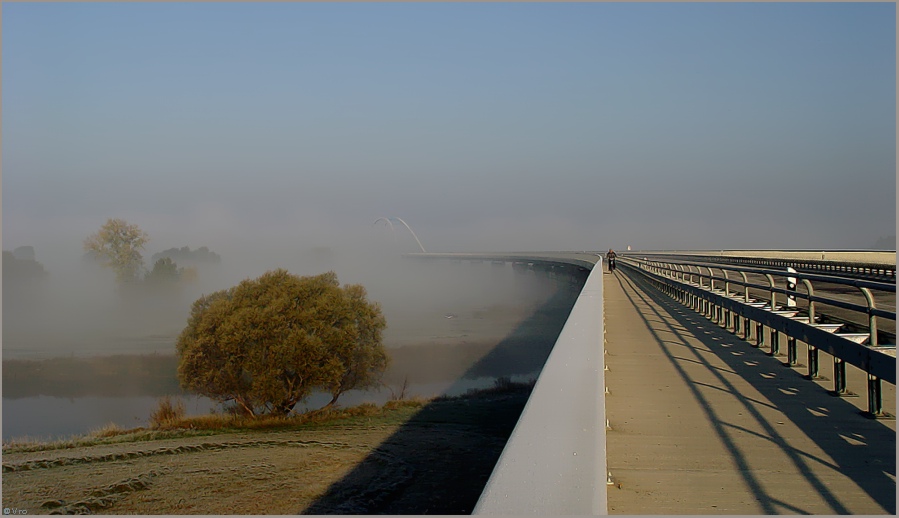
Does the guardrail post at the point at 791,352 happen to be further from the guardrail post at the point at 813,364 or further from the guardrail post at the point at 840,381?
the guardrail post at the point at 840,381

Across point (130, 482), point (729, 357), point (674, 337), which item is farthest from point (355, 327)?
point (729, 357)

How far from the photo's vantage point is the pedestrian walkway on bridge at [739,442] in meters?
4.46

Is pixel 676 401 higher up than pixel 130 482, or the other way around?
pixel 676 401

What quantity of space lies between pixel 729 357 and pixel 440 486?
851 cm

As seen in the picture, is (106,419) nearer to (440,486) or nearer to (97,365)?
(97,365)

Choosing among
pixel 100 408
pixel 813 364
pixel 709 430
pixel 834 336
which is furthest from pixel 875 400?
pixel 100 408

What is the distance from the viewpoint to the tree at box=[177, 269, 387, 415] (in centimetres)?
2783

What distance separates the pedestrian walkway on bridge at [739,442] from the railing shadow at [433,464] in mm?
5550

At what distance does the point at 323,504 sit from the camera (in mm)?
15500

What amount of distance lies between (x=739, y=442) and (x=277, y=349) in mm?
23944

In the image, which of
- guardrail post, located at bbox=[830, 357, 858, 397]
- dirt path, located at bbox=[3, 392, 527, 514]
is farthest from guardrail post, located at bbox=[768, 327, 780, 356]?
dirt path, located at bbox=[3, 392, 527, 514]

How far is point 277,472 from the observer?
17844 mm

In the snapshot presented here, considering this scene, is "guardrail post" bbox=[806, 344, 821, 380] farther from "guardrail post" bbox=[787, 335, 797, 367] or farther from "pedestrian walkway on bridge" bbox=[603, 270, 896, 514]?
"guardrail post" bbox=[787, 335, 797, 367]

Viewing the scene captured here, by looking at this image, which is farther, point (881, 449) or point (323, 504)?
point (323, 504)
